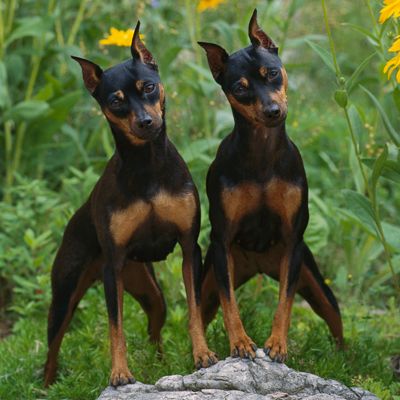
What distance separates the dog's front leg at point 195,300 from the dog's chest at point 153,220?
4.1 inches

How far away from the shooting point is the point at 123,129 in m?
4.76

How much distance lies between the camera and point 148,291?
5.71 meters

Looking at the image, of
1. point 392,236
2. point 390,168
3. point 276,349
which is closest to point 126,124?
point 276,349

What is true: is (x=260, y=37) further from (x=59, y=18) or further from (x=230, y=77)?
(x=59, y=18)

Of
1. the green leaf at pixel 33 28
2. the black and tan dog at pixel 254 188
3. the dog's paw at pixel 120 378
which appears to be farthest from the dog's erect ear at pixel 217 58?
the green leaf at pixel 33 28

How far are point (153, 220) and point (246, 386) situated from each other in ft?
2.94

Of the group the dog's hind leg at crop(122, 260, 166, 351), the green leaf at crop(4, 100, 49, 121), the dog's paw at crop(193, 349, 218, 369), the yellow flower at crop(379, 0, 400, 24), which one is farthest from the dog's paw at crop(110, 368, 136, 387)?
the green leaf at crop(4, 100, 49, 121)

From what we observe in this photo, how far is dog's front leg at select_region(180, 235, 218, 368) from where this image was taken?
16.2 feet

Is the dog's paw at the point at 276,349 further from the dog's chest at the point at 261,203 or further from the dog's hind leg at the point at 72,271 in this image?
the dog's hind leg at the point at 72,271

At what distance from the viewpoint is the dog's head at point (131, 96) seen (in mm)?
4617

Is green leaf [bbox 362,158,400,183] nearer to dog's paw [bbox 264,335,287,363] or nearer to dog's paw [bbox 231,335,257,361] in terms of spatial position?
dog's paw [bbox 264,335,287,363]

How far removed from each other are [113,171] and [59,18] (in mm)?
3962

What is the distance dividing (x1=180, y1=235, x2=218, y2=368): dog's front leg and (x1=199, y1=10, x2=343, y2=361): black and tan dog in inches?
4.1

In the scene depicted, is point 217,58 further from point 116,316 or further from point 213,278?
point 116,316
